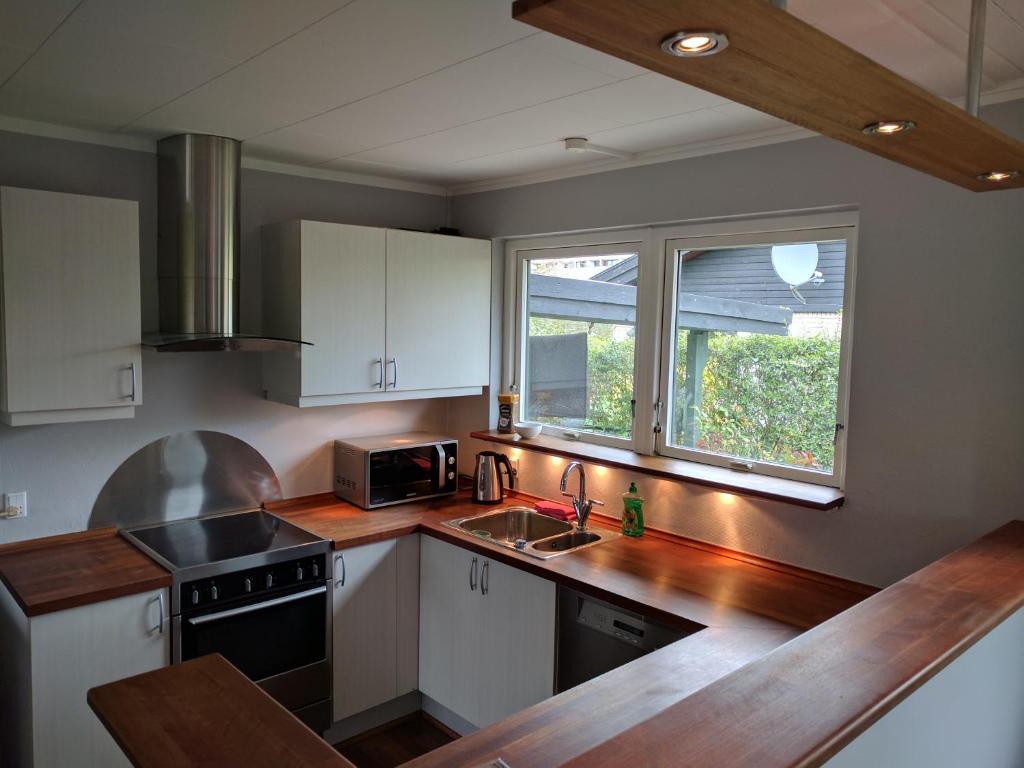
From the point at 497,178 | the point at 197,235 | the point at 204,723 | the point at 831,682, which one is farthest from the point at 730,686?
the point at 497,178

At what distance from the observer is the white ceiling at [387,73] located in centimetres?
165

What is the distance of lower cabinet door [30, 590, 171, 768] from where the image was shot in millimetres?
2350

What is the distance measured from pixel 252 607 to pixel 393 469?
95cm

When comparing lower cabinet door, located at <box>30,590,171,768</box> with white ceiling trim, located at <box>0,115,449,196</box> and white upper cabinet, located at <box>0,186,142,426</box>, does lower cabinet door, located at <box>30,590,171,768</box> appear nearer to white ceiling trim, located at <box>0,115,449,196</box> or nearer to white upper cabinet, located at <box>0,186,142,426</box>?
white upper cabinet, located at <box>0,186,142,426</box>

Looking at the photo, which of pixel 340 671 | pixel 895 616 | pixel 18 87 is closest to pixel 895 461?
pixel 895 616

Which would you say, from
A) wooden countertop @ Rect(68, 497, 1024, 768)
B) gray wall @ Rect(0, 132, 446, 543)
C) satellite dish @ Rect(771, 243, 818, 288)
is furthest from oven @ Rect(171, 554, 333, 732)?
satellite dish @ Rect(771, 243, 818, 288)

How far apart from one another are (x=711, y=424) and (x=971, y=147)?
1.74m

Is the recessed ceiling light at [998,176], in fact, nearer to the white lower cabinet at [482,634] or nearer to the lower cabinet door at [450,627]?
the white lower cabinet at [482,634]

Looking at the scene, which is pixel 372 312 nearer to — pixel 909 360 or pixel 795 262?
pixel 795 262

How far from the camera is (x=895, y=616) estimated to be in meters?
1.62

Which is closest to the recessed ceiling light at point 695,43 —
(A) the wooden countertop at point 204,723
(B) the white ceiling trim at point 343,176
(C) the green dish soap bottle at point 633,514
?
(A) the wooden countertop at point 204,723

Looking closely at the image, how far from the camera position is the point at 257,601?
9.19ft

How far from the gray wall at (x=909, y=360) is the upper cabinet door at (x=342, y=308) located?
56.4 inches

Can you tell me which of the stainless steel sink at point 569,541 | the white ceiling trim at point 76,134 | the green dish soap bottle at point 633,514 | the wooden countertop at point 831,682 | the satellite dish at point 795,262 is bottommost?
the stainless steel sink at point 569,541
